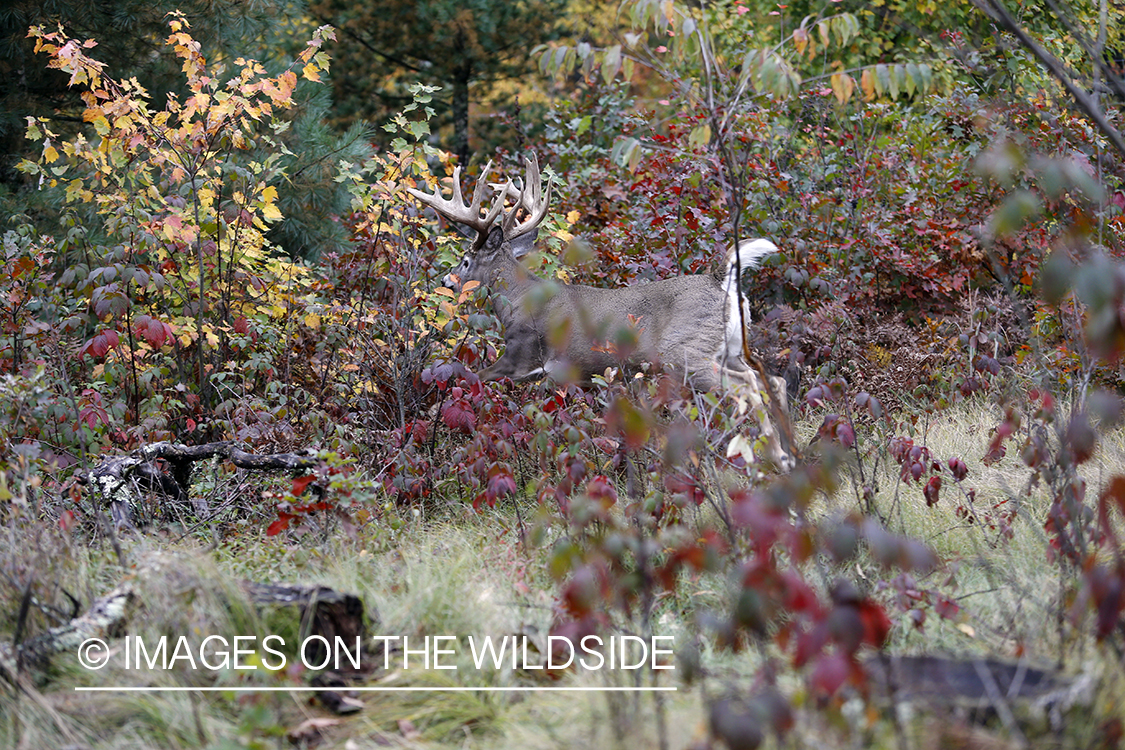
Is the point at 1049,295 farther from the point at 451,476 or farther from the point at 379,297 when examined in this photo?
the point at 379,297

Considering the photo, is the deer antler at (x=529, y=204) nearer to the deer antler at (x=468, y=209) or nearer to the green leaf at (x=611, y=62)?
the deer antler at (x=468, y=209)

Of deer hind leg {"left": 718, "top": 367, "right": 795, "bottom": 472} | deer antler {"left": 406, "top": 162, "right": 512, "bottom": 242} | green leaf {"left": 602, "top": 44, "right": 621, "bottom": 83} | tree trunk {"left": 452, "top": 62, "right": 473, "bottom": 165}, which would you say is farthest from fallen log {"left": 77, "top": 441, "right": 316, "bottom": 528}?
tree trunk {"left": 452, "top": 62, "right": 473, "bottom": 165}

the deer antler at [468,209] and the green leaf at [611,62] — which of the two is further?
the deer antler at [468,209]

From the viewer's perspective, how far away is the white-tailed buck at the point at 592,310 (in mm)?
6305

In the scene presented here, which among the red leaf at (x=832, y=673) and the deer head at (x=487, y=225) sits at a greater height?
the deer head at (x=487, y=225)

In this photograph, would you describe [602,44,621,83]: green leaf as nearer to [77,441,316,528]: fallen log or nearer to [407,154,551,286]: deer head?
[77,441,316,528]: fallen log

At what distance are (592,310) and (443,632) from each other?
3.63m

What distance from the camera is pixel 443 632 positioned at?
3.50 m

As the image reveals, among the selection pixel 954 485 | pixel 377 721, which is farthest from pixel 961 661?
pixel 954 485

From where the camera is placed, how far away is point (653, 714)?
283cm

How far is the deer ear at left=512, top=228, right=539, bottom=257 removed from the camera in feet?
24.4

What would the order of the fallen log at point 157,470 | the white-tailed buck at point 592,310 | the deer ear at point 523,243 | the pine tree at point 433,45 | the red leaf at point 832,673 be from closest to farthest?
1. the red leaf at point 832,673
2. the fallen log at point 157,470
3. the white-tailed buck at point 592,310
4. the deer ear at point 523,243
5. the pine tree at point 433,45

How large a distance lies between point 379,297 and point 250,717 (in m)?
4.80

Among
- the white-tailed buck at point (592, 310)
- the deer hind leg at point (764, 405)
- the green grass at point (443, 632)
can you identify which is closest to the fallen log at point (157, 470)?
the green grass at point (443, 632)
